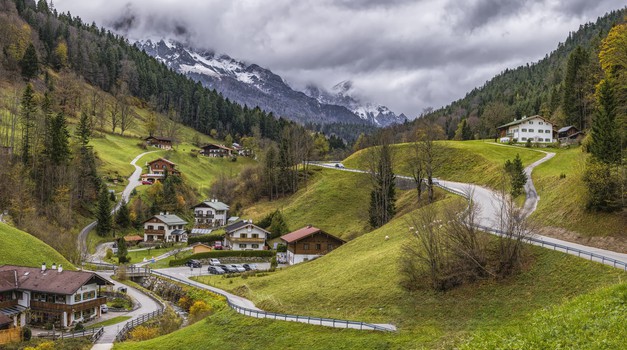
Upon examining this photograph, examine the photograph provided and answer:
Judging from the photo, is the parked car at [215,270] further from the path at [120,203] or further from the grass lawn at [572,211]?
the grass lawn at [572,211]

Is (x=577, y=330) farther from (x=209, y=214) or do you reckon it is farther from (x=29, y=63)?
(x=29, y=63)

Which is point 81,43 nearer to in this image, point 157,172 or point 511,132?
point 157,172

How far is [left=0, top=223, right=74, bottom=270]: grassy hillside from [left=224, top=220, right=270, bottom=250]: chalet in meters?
27.3

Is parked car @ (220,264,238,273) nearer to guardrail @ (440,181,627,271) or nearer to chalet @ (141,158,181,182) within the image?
guardrail @ (440,181,627,271)

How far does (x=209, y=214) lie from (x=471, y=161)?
58585mm

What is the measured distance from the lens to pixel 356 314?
119 ft

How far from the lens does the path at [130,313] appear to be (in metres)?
43.5

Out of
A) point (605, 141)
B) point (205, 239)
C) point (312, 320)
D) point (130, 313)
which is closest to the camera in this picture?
point (312, 320)

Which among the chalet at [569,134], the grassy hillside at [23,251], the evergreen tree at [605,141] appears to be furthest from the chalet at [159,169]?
the evergreen tree at [605,141]

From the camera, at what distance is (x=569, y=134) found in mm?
103375

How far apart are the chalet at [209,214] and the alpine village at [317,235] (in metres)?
0.63

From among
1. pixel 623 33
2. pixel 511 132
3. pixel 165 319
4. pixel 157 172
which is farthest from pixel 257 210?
pixel 623 33

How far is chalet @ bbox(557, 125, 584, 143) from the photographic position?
101 m

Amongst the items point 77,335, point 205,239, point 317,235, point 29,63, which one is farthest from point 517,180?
point 29,63
